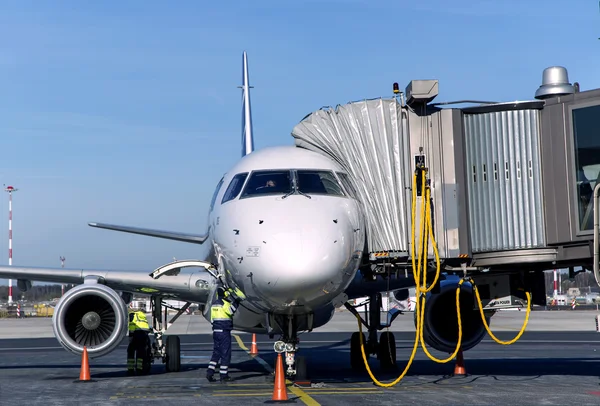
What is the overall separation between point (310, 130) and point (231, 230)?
8.64ft

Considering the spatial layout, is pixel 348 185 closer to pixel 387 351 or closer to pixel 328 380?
pixel 328 380

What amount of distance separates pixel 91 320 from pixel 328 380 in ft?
16.3

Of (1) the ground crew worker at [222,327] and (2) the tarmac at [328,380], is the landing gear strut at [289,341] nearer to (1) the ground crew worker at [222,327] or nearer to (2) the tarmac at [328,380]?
(2) the tarmac at [328,380]

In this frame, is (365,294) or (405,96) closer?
(405,96)

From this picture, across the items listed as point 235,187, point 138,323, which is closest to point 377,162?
point 235,187

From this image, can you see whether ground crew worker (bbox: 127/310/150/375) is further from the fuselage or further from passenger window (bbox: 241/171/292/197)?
passenger window (bbox: 241/171/292/197)

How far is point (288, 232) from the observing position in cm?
1092

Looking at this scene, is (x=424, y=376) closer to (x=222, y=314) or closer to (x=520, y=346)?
(x=222, y=314)

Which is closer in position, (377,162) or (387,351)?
(377,162)

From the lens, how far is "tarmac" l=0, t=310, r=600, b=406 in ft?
37.3

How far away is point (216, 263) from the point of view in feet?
45.1

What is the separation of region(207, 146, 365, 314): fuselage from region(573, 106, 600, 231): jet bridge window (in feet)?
10.6

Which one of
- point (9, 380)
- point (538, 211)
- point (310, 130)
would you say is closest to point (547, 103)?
point (538, 211)

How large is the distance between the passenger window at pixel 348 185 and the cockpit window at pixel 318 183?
5.7 inches
